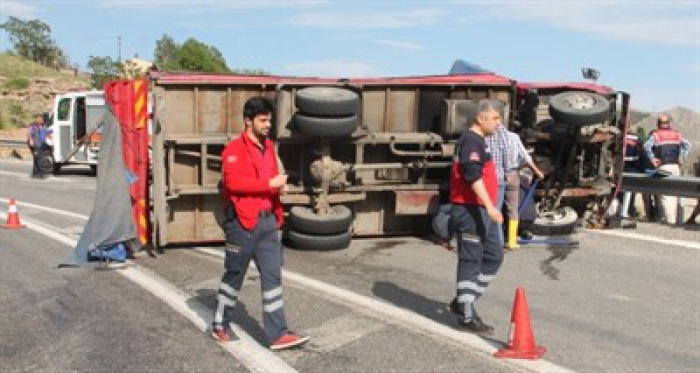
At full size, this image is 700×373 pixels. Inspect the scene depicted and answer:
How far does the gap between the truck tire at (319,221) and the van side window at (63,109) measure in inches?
596

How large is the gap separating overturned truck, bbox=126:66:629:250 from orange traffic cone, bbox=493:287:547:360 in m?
3.91

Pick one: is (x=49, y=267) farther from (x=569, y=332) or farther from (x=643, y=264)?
(x=643, y=264)

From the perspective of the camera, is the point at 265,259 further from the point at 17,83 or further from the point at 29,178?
the point at 17,83

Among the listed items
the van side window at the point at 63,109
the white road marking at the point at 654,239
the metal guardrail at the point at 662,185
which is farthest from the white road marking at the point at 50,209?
the metal guardrail at the point at 662,185

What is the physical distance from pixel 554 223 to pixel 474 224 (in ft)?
15.4

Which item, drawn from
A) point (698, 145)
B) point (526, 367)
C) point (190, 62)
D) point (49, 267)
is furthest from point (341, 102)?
point (190, 62)

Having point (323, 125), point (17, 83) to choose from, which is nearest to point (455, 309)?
point (323, 125)

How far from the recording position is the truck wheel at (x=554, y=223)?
9742mm

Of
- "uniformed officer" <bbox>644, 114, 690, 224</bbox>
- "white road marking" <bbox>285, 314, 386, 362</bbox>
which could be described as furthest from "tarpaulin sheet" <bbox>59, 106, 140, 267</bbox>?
"uniformed officer" <bbox>644, 114, 690, 224</bbox>

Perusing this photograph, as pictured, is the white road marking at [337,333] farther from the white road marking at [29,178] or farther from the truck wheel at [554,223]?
the white road marking at [29,178]

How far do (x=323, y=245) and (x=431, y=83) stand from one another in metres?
2.54

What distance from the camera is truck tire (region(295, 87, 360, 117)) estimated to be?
8.38 meters

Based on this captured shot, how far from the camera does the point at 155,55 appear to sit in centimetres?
11112

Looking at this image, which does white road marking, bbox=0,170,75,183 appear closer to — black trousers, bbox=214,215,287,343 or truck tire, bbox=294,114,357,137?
truck tire, bbox=294,114,357,137
